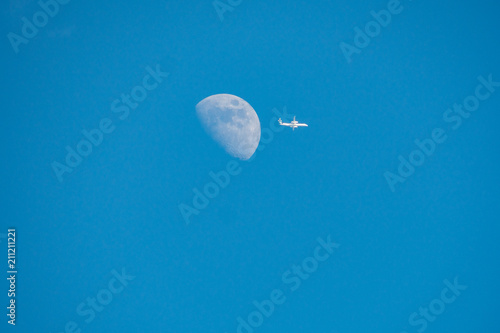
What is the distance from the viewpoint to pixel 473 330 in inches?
1421

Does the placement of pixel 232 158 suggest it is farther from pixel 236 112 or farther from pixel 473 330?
pixel 473 330

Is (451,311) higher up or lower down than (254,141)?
lower down

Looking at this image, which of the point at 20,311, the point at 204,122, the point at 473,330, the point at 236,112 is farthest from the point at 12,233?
the point at 473,330

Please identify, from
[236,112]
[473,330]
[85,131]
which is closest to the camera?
[236,112]

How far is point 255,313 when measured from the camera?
113 feet

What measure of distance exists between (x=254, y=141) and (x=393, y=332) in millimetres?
20184

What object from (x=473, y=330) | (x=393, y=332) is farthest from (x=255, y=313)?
(x=473, y=330)

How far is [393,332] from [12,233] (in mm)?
32362

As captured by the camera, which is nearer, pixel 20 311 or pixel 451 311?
pixel 20 311

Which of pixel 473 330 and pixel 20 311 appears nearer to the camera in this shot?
pixel 20 311

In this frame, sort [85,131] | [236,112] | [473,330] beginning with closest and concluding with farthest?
[236,112] < [85,131] < [473,330]

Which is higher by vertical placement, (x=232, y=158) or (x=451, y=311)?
(x=232, y=158)

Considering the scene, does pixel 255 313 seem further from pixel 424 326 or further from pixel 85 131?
pixel 85 131

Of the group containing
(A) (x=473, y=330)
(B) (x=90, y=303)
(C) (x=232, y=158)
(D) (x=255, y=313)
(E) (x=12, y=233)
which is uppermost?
(C) (x=232, y=158)
